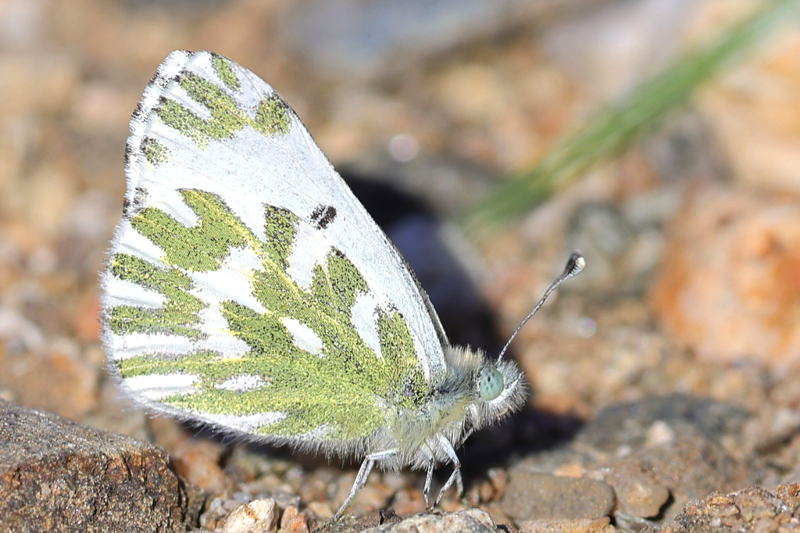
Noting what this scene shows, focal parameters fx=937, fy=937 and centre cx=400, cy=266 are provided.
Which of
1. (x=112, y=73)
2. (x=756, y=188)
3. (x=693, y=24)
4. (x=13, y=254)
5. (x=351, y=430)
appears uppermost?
(x=693, y=24)

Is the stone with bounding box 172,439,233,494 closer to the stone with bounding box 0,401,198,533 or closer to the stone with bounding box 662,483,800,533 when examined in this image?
the stone with bounding box 0,401,198,533

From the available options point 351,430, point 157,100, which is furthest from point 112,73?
point 351,430

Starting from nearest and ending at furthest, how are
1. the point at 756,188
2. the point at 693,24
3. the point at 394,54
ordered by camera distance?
1. the point at 756,188
2. the point at 693,24
3. the point at 394,54

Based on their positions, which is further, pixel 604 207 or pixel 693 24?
pixel 693 24

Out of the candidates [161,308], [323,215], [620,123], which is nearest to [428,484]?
[323,215]

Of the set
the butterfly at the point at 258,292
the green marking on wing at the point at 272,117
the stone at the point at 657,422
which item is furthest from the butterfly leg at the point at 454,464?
the green marking on wing at the point at 272,117

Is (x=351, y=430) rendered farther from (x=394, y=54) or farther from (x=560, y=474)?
(x=394, y=54)

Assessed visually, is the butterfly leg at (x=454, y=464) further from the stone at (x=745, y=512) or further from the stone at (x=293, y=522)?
the stone at (x=745, y=512)
